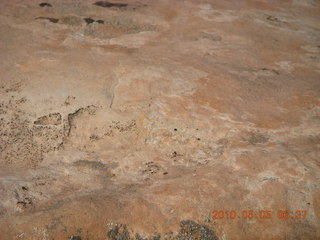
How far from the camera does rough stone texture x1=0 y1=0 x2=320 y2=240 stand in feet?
6.58

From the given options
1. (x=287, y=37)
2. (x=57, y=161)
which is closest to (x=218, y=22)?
(x=287, y=37)

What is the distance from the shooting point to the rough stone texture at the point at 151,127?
201cm

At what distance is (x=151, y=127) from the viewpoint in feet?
9.90

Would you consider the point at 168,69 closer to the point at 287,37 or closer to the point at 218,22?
the point at 218,22

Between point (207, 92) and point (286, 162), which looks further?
point (207, 92)

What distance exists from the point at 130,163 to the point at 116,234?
0.85 meters

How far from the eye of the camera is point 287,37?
5422 millimetres
